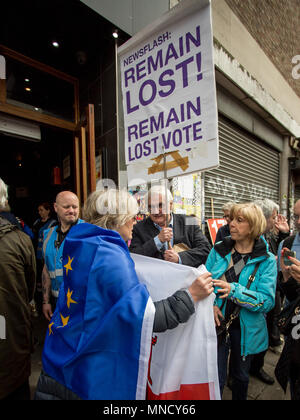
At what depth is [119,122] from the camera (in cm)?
371

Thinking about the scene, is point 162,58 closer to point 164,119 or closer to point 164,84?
point 164,84

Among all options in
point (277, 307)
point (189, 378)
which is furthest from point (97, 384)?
point (277, 307)

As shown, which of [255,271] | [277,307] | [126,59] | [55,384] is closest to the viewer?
[55,384]

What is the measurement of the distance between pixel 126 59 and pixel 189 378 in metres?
2.45

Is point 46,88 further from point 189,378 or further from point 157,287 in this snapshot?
point 189,378

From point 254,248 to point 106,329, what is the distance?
58.4 inches

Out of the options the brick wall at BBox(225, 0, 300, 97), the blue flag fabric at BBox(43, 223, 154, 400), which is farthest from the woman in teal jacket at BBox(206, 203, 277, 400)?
the brick wall at BBox(225, 0, 300, 97)

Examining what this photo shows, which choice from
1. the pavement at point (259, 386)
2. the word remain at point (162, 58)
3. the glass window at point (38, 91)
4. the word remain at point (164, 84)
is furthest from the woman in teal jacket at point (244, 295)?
the glass window at point (38, 91)

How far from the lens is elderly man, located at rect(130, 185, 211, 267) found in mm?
2207

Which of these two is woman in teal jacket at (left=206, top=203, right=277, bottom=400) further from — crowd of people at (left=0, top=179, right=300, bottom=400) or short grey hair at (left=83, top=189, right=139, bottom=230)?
short grey hair at (left=83, top=189, right=139, bottom=230)

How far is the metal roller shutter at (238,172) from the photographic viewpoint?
5.82 m

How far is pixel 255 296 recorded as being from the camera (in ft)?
5.99

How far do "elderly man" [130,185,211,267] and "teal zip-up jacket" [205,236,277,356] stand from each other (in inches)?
13.5

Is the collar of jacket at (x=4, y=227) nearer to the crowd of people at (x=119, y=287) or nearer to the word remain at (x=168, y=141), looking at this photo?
the crowd of people at (x=119, y=287)
